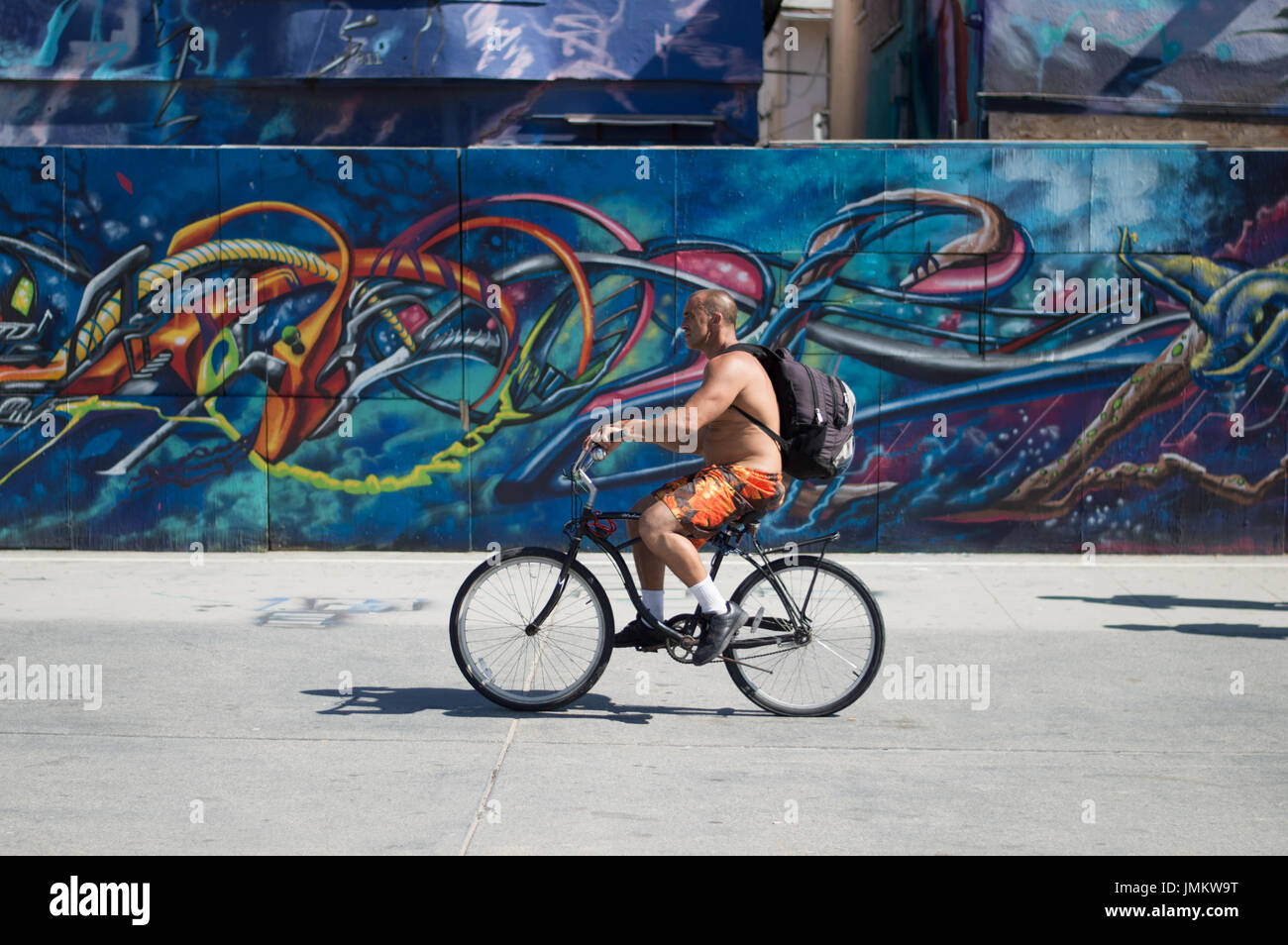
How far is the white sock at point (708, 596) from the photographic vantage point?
19.7 ft

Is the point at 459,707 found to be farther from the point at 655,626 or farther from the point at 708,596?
the point at 708,596

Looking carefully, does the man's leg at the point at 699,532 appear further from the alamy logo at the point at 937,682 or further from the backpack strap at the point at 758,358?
the alamy logo at the point at 937,682

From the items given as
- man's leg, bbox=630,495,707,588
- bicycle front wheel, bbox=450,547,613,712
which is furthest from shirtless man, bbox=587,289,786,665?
bicycle front wheel, bbox=450,547,613,712

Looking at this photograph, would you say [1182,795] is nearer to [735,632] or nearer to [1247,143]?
[735,632]

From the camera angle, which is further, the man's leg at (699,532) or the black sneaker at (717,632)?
the black sneaker at (717,632)

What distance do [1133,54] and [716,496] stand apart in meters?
7.23

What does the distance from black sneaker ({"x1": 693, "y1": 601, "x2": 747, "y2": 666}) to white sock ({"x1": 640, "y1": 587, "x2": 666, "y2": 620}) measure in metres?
0.20

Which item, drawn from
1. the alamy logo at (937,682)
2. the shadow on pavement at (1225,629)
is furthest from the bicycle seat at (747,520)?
the shadow on pavement at (1225,629)

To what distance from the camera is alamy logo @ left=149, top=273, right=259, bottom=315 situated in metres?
10.6

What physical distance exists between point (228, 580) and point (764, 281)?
14.3ft

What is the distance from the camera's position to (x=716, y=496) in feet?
19.6

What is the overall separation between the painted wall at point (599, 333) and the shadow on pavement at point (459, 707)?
4.13 m

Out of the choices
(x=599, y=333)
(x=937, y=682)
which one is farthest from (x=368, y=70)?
(x=937, y=682)

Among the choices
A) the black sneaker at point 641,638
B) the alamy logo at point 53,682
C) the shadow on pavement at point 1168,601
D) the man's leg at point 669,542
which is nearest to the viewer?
the man's leg at point 669,542
